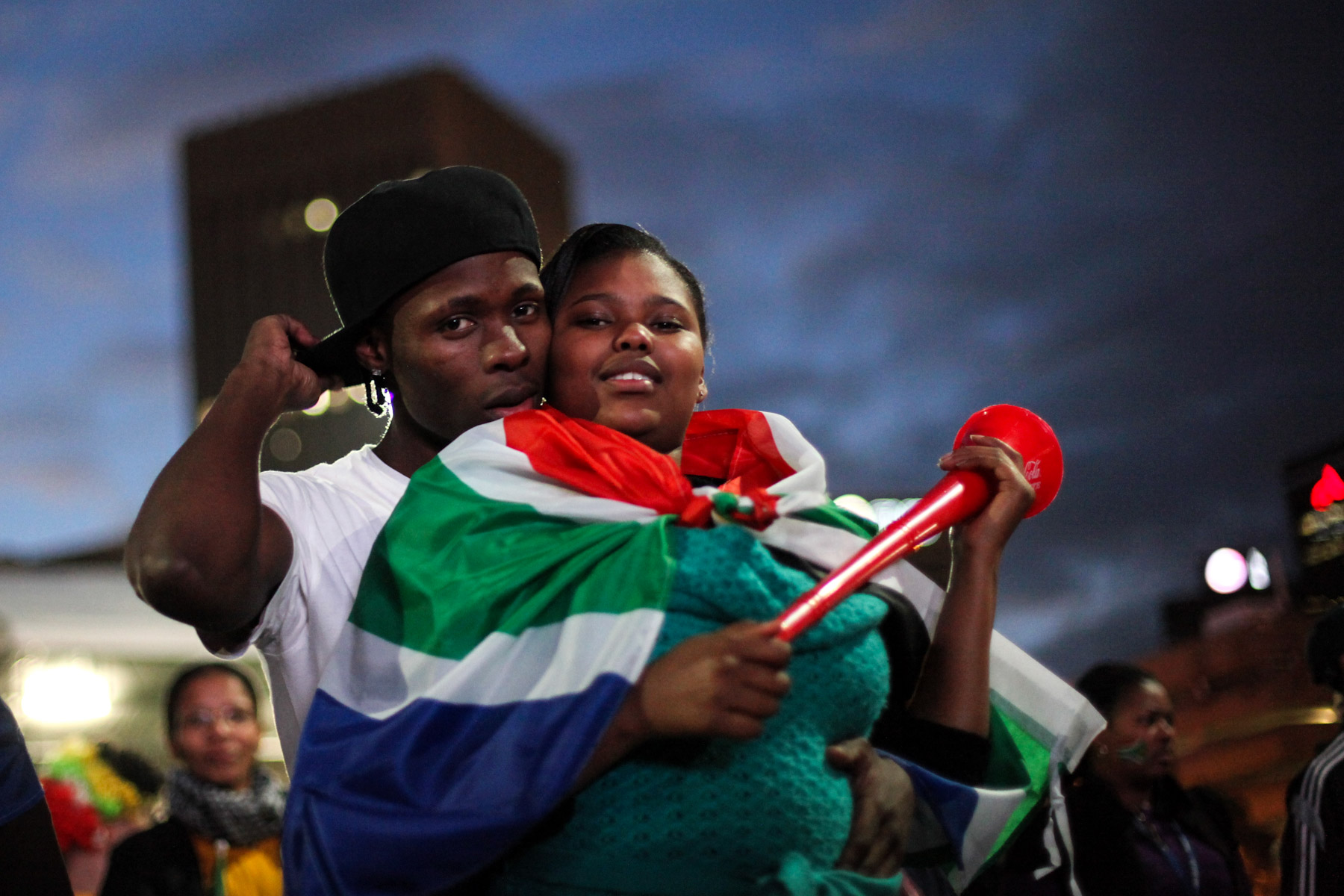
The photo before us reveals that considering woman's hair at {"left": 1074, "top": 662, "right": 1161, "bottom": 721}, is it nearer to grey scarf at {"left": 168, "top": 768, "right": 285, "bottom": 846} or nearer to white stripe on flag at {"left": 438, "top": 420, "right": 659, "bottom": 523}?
grey scarf at {"left": 168, "top": 768, "right": 285, "bottom": 846}

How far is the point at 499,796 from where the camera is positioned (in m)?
1.47

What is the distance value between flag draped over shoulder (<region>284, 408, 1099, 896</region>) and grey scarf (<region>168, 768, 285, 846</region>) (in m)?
2.44

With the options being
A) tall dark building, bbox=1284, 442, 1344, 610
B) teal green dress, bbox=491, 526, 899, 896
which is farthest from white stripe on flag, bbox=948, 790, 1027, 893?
tall dark building, bbox=1284, 442, 1344, 610

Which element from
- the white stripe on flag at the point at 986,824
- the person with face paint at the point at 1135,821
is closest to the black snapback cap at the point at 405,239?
the white stripe on flag at the point at 986,824

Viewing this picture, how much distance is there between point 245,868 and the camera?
3.83 metres

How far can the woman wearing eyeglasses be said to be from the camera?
3.64 m

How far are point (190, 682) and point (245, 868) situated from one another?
32.2 inches

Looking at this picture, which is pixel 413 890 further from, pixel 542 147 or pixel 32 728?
pixel 542 147

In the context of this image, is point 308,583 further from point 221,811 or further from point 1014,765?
point 221,811

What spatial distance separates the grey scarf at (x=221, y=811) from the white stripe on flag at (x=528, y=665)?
2487 millimetres

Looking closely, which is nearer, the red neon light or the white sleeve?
the white sleeve

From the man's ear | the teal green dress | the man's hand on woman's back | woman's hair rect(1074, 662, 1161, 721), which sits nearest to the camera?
the man's hand on woman's back

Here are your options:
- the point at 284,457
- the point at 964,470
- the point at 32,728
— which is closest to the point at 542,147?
the point at 284,457

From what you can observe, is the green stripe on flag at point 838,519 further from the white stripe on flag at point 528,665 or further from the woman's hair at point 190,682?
the woman's hair at point 190,682
